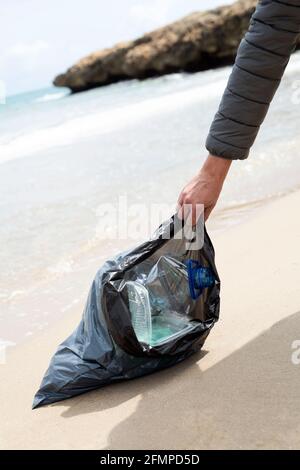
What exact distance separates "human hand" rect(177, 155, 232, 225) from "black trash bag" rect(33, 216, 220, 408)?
0.17 m

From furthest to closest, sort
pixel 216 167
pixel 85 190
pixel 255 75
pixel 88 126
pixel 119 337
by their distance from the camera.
→ pixel 88 126 < pixel 85 190 < pixel 119 337 < pixel 216 167 < pixel 255 75

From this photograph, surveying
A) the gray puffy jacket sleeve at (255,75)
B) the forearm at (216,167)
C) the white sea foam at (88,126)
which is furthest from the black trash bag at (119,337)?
the white sea foam at (88,126)

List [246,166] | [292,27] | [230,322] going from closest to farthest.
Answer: [292,27]
[230,322]
[246,166]

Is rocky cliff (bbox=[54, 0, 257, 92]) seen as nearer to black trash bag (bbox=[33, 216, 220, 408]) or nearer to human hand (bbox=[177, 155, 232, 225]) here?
black trash bag (bbox=[33, 216, 220, 408])

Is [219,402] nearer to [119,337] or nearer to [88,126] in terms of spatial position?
[119,337]

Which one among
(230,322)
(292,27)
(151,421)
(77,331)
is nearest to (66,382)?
(77,331)

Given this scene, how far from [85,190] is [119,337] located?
13.0 feet

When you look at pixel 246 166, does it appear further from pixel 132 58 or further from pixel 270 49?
pixel 132 58

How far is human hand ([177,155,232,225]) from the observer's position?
6.46 feet

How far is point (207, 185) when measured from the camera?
1.99 m

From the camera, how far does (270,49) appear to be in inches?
71.9

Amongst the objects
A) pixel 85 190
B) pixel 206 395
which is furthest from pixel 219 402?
pixel 85 190

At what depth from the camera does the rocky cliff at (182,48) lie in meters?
34.0
